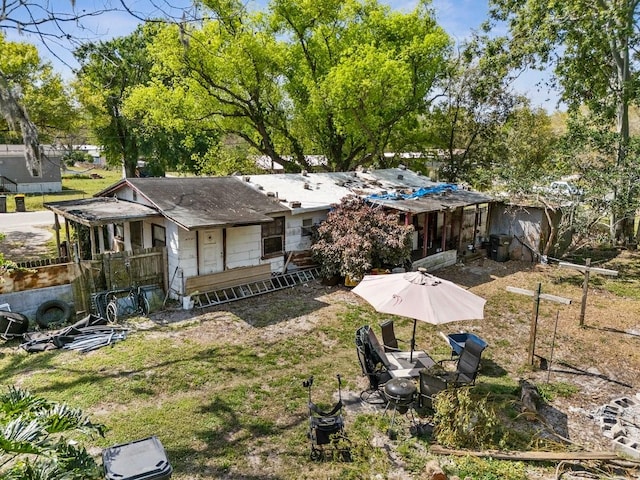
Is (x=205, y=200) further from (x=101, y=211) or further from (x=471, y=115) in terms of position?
(x=471, y=115)

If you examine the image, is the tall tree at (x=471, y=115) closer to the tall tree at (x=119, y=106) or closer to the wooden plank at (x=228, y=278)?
the wooden plank at (x=228, y=278)

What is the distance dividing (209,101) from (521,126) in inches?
688

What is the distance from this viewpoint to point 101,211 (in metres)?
12.9

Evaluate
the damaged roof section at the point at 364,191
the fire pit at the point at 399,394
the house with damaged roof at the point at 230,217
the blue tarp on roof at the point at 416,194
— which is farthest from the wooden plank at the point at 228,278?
the fire pit at the point at 399,394

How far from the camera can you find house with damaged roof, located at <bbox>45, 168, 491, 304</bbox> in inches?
496


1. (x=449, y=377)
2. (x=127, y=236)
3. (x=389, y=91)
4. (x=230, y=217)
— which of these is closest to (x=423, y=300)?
(x=449, y=377)

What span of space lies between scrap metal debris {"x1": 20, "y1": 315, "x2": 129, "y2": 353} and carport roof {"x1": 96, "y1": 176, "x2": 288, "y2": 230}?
317 cm

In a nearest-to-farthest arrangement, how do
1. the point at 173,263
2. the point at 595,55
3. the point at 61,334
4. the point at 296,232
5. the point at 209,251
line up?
the point at 61,334 → the point at 173,263 → the point at 209,251 → the point at 296,232 → the point at 595,55

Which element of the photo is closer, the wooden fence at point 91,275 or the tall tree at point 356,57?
the wooden fence at point 91,275

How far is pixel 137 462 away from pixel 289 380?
438 centimetres

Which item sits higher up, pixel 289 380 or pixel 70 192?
pixel 70 192

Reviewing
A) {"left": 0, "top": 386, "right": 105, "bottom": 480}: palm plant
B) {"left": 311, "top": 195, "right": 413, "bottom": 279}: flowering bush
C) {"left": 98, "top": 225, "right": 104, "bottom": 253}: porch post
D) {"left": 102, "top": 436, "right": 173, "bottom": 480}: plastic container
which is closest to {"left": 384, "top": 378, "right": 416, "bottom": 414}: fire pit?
{"left": 102, "top": 436, "right": 173, "bottom": 480}: plastic container

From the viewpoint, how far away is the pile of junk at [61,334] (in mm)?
9930

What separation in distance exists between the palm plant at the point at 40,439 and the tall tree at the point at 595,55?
18.5m
